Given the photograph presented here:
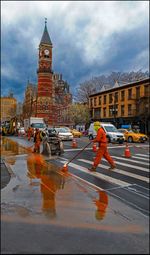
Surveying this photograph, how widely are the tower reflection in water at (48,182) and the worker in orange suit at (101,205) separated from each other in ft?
2.95

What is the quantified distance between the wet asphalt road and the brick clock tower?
73112 mm

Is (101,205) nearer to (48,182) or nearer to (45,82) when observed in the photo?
(48,182)

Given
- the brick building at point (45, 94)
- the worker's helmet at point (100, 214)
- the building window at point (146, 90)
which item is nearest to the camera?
the worker's helmet at point (100, 214)

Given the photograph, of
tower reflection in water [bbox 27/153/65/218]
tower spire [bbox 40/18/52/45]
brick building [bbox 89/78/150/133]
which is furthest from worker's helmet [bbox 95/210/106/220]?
tower spire [bbox 40/18/52/45]

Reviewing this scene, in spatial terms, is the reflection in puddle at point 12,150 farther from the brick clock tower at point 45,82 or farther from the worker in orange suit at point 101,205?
the brick clock tower at point 45,82

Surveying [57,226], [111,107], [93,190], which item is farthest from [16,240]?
[111,107]

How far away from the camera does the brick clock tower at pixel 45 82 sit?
80.2 metres

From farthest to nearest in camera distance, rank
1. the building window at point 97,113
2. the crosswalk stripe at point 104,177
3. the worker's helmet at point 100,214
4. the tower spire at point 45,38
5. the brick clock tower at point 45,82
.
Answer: the tower spire at point 45,38
the brick clock tower at point 45,82
the building window at point 97,113
the crosswalk stripe at point 104,177
the worker's helmet at point 100,214

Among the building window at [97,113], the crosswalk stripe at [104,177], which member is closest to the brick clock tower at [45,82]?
the building window at [97,113]

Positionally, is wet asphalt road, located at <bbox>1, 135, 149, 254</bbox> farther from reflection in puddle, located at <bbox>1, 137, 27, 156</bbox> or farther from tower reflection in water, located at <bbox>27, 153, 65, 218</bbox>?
reflection in puddle, located at <bbox>1, 137, 27, 156</bbox>

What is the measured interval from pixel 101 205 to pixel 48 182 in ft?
8.30

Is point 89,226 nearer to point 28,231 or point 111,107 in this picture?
point 28,231

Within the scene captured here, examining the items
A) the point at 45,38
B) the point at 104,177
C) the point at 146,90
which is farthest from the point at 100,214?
the point at 45,38

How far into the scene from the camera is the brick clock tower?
80.2m
